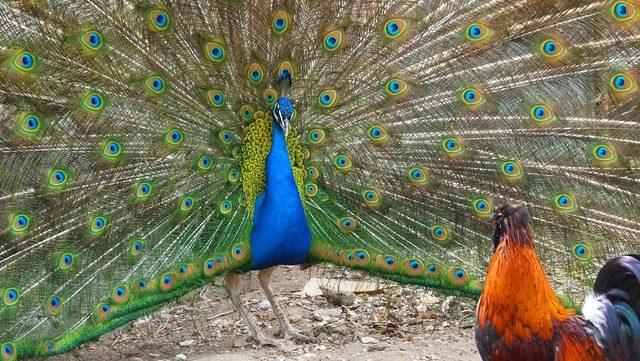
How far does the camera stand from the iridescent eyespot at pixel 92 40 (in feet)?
13.8

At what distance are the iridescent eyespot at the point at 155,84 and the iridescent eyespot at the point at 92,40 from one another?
29 centimetres

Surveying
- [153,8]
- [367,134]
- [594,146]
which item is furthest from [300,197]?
[594,146]

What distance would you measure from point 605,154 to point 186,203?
6.84ft

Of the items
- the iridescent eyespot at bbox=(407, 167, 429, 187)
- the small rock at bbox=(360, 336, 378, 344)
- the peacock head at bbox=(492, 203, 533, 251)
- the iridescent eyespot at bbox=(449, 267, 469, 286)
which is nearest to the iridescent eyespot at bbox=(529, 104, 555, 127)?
the iridescent eyespot at bbox=(407, 167, 429, 187)

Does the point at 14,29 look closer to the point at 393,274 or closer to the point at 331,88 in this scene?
the point at 331,88

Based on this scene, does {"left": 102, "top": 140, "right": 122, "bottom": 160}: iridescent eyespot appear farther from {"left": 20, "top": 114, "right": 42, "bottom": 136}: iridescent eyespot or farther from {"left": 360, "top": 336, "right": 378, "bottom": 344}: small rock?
{"left": 360, "top": 336, "right": 378, "bottom": 344}: small rock

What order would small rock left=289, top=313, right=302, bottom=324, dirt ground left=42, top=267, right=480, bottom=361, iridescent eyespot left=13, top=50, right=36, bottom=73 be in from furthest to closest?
small rock left=289, top=313, right=302, bottom=324 < dirt ground left=42, top=267, right=480, bottom=361 < iridescent eyespot left=13, top=50, right=36, bottom=73

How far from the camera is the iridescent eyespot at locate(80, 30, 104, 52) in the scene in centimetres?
419

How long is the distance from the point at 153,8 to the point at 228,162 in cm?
87

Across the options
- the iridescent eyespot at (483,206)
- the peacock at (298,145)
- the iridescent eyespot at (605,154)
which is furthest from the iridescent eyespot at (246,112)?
the iridescent eyespot at (605,154)

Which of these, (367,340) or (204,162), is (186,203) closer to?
(204,162)

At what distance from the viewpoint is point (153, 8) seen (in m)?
4.27

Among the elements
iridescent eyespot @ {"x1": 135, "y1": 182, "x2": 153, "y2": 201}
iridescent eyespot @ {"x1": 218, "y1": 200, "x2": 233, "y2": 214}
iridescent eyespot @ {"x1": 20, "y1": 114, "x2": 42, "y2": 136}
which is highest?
iridescent eyespot @ {"x1": 20, "y1": 114, "x2": 42, "y2": 136}

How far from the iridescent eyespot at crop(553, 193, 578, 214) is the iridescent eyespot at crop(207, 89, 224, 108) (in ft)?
5.74
